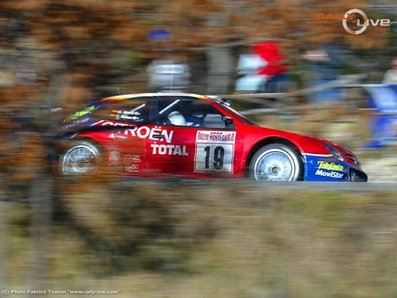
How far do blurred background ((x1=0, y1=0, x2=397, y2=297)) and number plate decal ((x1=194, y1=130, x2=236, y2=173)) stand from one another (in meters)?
0.54

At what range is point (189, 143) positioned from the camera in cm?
791

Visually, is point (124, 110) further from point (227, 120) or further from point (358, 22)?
point (227, 120)

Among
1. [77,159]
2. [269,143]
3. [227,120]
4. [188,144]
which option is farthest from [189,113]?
[269,143]

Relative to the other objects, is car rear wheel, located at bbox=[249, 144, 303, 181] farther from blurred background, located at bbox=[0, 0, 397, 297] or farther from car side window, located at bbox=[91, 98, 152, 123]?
car side window, located at bbox=[91, 98, 152, 123]

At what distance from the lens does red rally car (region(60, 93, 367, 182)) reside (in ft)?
18.0

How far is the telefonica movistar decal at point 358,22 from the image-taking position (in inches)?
210

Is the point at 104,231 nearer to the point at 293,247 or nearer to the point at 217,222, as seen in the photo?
the point at 217,222

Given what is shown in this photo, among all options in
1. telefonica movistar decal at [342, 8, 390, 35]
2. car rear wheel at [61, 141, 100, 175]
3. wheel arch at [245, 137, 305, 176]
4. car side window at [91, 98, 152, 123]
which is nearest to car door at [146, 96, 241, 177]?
wheel arch at [245, 137, 305, 176]

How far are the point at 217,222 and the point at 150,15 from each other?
1925 mm

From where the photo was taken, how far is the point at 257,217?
612 cm

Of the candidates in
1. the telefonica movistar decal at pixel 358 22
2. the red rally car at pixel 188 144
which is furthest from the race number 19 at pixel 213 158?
the telefonica movistar decal at pixel 358 22

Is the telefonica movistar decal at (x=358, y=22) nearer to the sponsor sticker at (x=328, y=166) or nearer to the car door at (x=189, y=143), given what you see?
the car door at (x=189, y=143)

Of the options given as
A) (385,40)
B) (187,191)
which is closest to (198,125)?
(187,191)

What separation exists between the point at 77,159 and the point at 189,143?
2.50m
